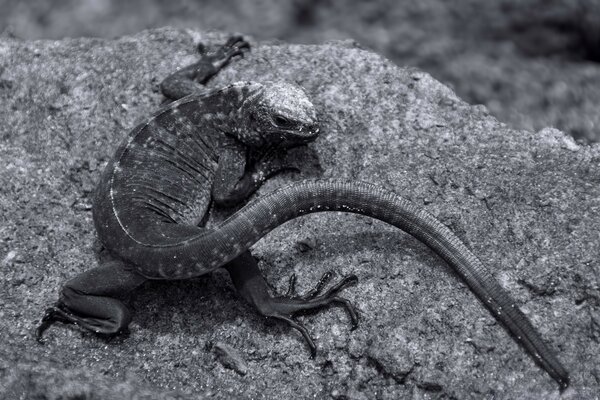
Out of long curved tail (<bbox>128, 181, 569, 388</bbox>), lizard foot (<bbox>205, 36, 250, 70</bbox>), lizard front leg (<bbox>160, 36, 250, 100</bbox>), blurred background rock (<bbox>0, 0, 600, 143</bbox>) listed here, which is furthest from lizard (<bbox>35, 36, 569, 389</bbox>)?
blurred background rock (<bbox>0, 0, 600, 143</bbox>)

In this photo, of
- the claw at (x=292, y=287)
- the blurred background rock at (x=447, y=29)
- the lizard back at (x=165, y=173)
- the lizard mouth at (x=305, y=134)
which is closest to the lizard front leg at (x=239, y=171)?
the lizard back at (x=165, y=173)

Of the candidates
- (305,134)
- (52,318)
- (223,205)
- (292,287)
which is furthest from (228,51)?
(52,318)

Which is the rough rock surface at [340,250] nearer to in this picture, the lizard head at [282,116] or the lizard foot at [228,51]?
the lizard foot at [228,51]

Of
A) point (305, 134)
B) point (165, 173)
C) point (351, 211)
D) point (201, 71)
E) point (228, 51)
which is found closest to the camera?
point (351, 211)

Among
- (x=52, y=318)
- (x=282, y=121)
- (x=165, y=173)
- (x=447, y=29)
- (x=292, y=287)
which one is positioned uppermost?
(x=282, y=121)

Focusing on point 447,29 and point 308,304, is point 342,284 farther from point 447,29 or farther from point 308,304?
point 447,29

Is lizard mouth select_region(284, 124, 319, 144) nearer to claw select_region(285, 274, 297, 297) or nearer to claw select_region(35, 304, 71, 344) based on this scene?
claw select_region(285, 274, 297, 297)
